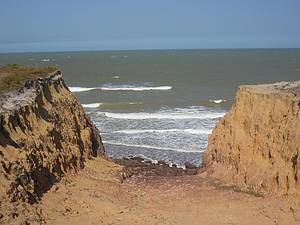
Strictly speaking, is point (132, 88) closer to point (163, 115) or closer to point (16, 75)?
point (163, 115)

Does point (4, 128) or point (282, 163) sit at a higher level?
point (4, 128)

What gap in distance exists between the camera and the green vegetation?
63.0 ft

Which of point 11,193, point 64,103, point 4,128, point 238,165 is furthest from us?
point 64,103

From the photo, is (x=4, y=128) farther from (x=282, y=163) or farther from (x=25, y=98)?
(x=282, y=163)

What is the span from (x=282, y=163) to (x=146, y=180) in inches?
253

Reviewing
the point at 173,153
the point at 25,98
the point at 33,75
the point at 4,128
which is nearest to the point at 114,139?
the point at 173,153

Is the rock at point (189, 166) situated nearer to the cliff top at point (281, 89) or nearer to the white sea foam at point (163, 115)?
the cliff top at point (281, 89)

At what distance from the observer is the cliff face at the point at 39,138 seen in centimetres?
1535

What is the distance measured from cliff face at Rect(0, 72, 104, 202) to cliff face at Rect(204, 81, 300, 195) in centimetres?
638

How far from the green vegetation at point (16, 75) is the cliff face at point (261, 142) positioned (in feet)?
28.5

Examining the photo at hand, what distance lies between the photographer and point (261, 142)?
65.8 ft

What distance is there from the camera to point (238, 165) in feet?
69.4

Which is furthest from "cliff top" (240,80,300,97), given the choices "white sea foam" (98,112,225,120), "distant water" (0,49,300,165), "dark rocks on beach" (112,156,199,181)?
"white sea foam" (98,112,225,120)

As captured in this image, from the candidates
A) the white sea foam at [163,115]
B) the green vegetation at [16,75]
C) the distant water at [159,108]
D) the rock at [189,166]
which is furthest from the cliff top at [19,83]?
the white sea foam at [163,115]
